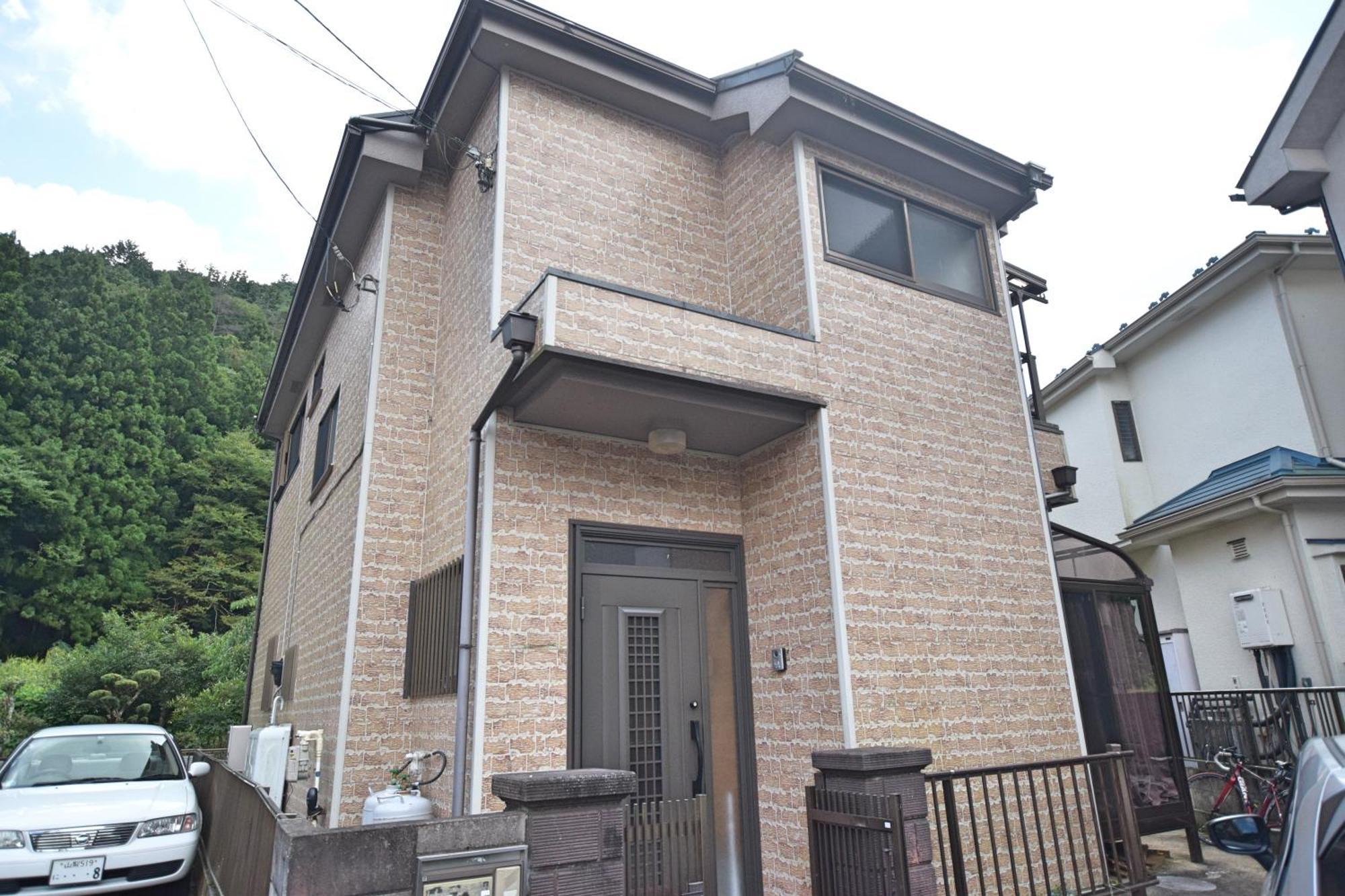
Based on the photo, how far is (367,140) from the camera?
23.0 ft

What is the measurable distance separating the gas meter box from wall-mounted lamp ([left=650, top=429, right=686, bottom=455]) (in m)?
3.07

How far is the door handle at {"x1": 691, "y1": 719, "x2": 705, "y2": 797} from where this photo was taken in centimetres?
538

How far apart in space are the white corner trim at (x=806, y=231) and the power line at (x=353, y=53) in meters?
3.60

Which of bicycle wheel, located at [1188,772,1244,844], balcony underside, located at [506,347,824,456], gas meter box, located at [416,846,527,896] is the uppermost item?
balcony underside, located at [506,347,824,456]

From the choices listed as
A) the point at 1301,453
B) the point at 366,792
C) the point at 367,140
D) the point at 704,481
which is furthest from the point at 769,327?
the point at 1301,453

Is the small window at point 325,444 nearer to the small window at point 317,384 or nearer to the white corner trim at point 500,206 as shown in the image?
the small window at point 317,384

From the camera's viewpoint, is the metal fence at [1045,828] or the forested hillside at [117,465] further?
the forested hillside at [117,465]

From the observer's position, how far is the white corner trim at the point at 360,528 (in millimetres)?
5738

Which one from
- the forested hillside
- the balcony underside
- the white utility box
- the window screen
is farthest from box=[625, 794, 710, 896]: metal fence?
the forested hillside

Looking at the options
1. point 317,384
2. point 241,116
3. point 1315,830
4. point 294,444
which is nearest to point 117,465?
point 294,444

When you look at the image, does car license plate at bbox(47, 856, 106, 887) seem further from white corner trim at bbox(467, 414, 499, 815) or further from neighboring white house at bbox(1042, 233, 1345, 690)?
neighboring white house at bbox(1042, 233, 1345, 690)

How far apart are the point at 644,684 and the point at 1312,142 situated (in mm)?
7652

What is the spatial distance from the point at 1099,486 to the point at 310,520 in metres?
12.6

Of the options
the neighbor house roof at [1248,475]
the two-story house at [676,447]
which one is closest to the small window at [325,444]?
the two-story house at [676,447]
